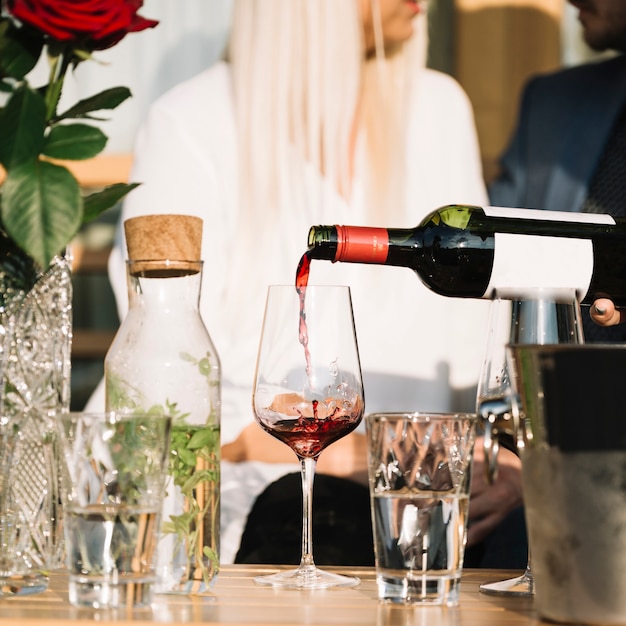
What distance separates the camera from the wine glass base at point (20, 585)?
2.13ft

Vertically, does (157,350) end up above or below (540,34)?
below

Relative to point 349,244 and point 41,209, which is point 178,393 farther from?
point 349,244

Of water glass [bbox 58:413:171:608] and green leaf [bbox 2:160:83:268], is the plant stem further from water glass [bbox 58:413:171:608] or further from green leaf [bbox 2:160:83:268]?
water glass [bbox 58:413:171:608]

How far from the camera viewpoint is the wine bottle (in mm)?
896

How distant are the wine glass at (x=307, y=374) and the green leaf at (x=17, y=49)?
0.25 m

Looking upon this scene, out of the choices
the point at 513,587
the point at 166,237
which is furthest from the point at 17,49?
the point at 513,587

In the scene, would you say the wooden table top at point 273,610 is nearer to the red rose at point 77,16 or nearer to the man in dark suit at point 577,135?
the red rose at point 77,16

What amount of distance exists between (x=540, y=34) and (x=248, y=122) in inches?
21.4

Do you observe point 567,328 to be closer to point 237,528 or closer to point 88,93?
point 237,528

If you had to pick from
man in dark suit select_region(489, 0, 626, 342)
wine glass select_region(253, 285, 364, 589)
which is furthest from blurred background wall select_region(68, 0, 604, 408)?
wine glass select_region(253, 285, 364, 589)

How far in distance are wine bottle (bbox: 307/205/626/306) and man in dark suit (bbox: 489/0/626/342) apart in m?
0.66

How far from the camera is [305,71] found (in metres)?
1.67

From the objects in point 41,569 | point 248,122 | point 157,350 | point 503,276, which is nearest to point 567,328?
point 503,276

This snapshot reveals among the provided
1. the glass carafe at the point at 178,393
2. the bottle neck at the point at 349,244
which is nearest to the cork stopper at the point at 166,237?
the glass carafe at the point at 178,393
